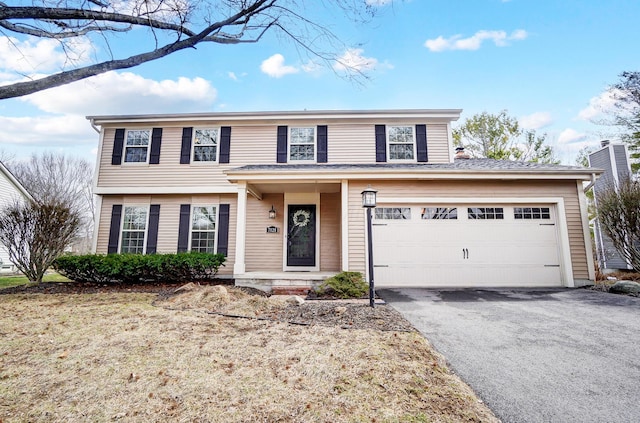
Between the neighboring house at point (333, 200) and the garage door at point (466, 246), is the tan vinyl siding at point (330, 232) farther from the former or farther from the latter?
the garage door at point (466, 246)

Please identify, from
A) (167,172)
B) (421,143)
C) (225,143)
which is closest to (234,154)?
(225,143)

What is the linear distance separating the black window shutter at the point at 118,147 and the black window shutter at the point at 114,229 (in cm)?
143

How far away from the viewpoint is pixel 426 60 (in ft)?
28.2

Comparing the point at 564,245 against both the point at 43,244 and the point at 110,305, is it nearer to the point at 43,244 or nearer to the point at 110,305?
the point at 110,305

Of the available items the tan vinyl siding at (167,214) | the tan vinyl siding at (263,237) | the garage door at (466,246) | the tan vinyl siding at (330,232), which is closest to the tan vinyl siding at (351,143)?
the tan vinyl siding at (330,232)

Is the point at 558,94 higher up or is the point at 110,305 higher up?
the point at 558,94

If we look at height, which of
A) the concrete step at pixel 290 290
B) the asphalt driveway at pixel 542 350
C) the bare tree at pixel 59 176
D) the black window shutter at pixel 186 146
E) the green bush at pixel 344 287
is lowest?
the asphalt driveway at pixel 542 350

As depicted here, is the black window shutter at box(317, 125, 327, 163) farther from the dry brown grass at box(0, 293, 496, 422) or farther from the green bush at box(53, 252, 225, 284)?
the dry brown grass at box(0, 293, 496, 422)

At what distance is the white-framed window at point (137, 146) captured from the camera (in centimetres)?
899

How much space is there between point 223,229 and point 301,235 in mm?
2380

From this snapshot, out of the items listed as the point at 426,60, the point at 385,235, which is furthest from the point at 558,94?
the point at 385,235

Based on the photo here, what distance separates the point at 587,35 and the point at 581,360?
10.8m

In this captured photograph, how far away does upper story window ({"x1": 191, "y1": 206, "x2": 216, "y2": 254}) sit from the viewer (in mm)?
8508

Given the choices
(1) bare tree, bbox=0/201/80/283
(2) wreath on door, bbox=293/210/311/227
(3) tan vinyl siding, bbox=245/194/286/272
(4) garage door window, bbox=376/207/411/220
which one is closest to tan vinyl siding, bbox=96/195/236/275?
(3) tan vinyl siding, bbox=245/194/286/272
